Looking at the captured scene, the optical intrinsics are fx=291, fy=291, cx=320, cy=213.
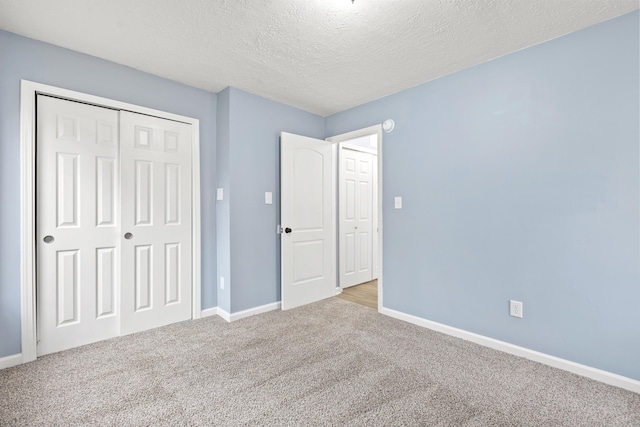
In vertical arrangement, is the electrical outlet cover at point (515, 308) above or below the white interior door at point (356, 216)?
below

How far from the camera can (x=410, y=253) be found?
9.89 ft

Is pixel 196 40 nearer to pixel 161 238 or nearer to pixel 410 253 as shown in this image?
pixel 161 238

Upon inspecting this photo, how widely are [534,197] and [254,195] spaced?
2.58 m

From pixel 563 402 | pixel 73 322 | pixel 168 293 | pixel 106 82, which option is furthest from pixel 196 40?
pixel 563 402

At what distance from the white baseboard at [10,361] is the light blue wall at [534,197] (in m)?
3.23

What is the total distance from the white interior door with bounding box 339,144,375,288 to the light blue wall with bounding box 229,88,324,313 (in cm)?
114

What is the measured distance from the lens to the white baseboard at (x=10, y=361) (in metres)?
2.08

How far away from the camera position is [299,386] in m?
1.89

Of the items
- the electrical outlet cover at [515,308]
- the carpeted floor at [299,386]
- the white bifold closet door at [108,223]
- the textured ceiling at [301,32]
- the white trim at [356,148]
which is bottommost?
the carpeted floor at [299,386]

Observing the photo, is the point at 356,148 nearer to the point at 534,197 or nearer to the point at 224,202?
the point at 224,202

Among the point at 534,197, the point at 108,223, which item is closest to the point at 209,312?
the point at 108,223

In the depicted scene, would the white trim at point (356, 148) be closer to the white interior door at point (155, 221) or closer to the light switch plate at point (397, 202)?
the light switch plate at point (397, 202)

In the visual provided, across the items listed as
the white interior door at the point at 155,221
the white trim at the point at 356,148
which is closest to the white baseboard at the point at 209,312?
the white interior door at the point at 155,221

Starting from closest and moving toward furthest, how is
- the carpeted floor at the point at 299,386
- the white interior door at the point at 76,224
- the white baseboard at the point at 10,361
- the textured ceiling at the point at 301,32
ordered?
the carpeted floor at the point at 299,386 → the textured ceiling at the point at 301,32 → the white baseboard at the point at 10,361 → the white interior door at the point at 76,224
